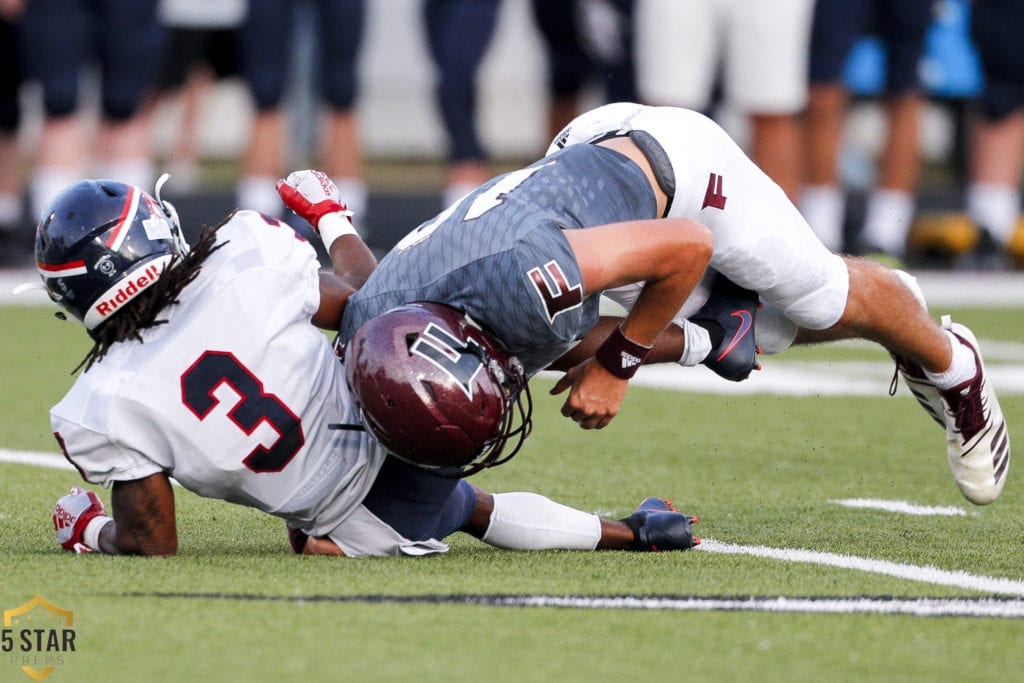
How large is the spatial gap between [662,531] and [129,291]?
1197 mm

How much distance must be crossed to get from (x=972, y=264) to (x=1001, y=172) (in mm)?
529

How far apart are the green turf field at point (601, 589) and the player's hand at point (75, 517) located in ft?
0.27

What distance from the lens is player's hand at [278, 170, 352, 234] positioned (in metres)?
4.11

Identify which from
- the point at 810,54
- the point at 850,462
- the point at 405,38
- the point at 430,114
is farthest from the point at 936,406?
the point at 430,114

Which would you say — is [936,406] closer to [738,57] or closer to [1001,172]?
[738,57]

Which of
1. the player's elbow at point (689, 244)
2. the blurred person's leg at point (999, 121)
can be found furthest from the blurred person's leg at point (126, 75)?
the player's elbow at point (689, 244)

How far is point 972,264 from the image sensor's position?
31.9 ft

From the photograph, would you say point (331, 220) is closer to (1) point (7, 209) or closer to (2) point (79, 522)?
(2) point (79, 522)

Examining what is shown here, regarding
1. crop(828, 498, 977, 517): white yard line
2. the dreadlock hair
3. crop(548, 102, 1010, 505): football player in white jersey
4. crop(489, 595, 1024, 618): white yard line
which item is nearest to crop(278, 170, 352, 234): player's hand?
crop(548, 102, 1010, 505): football player in white jersey

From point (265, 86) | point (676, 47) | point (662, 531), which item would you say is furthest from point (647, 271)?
point (265, 86)

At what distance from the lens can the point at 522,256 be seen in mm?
3359

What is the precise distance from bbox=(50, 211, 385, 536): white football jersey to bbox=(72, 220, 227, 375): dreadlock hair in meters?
0.02

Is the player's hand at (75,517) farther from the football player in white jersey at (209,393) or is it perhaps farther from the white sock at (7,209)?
the white sock at (7,209)

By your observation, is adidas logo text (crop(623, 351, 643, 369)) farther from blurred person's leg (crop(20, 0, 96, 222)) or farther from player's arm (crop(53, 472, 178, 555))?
blurred person's leg (crop(20, 0, 96, 222))
